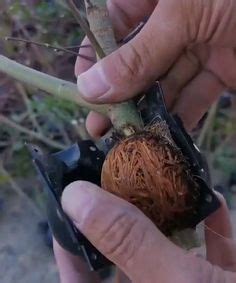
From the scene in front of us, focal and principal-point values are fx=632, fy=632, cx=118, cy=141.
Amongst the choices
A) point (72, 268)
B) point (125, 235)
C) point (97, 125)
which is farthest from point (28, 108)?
point (125, 235)

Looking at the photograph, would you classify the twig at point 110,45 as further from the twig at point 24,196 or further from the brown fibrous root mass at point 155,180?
the twig at point 24,196

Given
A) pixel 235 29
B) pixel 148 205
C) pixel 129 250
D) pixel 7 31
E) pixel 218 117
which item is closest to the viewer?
pixel 129 250

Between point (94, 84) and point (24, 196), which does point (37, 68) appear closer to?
point (24, 196)

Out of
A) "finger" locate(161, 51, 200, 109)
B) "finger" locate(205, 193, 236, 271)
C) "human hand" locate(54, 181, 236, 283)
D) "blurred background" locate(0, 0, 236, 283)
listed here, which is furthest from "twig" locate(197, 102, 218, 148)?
"human hand" locate(54, 181, 236, 283)

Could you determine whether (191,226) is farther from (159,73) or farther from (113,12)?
(113,12)

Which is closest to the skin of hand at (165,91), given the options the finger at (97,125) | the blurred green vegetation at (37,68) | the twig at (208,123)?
the finger at (97,125)

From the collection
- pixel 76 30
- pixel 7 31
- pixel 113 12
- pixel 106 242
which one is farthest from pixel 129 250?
pixel 76 30

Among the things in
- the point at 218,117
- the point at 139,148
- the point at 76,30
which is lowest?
the point at 218,117
